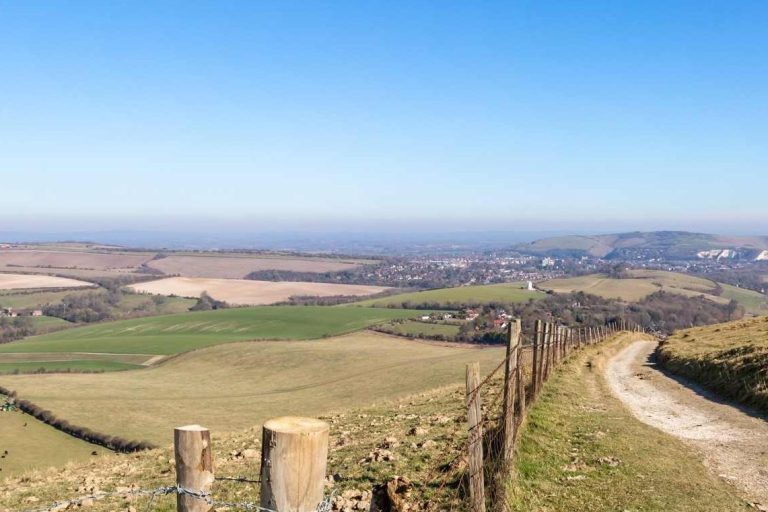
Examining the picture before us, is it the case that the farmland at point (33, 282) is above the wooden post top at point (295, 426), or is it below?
below

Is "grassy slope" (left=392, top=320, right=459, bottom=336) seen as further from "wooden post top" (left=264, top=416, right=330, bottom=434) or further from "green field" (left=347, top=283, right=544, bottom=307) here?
"wooden post top" (left=264, top=416, right=330, bottom=434)

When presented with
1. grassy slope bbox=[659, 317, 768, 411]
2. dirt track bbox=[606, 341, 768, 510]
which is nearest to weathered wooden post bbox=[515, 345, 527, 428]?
dirt track bbox=[606, 341, 768, 510]

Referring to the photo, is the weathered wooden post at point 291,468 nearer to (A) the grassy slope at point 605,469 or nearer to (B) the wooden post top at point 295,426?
(B) the wooden post top at point 295,426

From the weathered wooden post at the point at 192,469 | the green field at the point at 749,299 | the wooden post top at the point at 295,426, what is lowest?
the green field at the point at 749,299

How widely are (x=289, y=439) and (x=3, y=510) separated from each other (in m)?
11.5

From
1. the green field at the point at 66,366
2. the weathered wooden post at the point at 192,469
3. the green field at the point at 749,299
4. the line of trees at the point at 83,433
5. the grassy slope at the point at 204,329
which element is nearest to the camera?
the weathered wooden post at the point at 192,469

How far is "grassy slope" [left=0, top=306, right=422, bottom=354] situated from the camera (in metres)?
86.8

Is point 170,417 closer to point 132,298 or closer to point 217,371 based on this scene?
point 217,371

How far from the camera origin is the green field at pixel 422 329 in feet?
299

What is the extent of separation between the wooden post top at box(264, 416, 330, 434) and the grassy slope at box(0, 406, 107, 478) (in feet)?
87.3

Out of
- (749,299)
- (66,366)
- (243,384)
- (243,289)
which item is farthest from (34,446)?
(749,299)

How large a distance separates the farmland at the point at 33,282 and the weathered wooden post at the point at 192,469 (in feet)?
560

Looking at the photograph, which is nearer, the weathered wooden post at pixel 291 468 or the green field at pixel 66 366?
the weathered wooden post at pixel 291 468

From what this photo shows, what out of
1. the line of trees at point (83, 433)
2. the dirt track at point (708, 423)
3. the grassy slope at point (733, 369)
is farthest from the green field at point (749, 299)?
the line of trees at point (83, 433)
